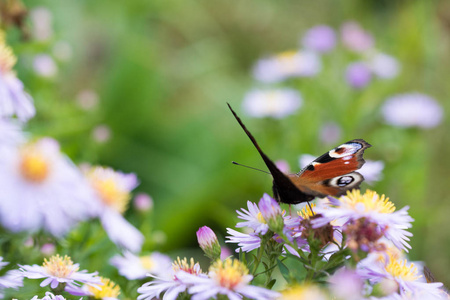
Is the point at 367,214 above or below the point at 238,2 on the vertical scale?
below

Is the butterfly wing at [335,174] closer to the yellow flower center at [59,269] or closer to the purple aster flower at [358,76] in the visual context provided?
the yellow flower center at [59,269]

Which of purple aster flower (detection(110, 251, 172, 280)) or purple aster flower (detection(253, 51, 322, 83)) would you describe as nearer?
purple aster flower (detection(110, 251, 172, 280))

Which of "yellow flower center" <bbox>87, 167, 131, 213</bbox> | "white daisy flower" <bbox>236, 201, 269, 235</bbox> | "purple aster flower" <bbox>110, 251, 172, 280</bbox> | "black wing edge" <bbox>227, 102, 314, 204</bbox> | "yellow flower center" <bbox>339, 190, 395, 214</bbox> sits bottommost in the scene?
"yellow flower center" <bbox>339, 190, 395, 214</bbox>

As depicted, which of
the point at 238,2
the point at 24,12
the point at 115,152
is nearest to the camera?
the point at 24,12

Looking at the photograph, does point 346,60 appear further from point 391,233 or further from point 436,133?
point 391,233

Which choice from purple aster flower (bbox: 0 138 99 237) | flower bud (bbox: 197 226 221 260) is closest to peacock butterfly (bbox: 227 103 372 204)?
flower bud (bbox: 197 226 221 260)

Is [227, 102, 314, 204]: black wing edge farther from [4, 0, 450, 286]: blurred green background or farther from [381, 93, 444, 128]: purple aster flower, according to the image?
[381, 93, 444, 128]: purple aster flower

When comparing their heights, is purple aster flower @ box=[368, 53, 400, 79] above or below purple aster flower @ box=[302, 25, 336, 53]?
below

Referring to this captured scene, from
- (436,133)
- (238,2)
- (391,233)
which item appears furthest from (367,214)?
(238,2)
